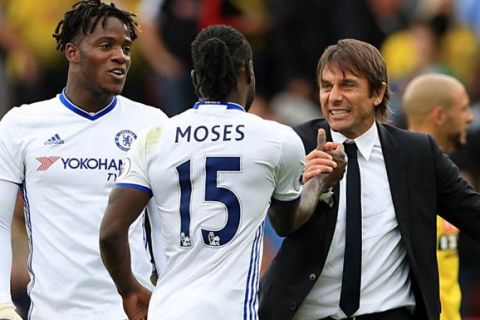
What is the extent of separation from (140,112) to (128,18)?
18.3 inches

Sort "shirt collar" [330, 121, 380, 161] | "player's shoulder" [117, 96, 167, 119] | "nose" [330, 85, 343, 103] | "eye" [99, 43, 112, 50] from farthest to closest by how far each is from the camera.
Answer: "player's shoulder" [117, 96, 167, 119]
"eye" [99, 43, 112, 50]
"shirt collar" [330, 121, 380, 161]
"nose" [330, 85, 343, 103]

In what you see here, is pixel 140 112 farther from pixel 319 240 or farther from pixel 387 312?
pixel 387 312

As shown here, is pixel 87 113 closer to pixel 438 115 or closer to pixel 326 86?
pixel 326 86

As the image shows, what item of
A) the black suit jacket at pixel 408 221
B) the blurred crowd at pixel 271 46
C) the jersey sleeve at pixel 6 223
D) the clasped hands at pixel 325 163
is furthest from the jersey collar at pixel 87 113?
the blurred crowd at pixel 271 46

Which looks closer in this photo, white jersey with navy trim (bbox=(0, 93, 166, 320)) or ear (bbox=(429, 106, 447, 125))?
white jersey with navy trim (bbox=(0, 93, 166, 320))

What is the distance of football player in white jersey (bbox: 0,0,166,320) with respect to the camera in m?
6.47

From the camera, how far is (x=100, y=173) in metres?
6.51

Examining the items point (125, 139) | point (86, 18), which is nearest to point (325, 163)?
point (125, 139)

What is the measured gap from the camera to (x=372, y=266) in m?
6.34

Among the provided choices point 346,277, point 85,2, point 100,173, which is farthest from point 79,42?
point 346,277

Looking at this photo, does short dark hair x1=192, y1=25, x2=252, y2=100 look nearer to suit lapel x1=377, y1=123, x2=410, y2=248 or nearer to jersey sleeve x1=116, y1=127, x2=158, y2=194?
jersey sleeve x1=116, y1=127, x2=158, y2=194

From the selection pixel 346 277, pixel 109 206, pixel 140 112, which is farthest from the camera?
pixel 140 112

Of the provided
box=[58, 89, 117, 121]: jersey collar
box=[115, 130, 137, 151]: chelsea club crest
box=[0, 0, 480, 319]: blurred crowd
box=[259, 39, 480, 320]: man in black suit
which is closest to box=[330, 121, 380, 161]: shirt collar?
box=[259, 39, 480, 320]: man in black suit

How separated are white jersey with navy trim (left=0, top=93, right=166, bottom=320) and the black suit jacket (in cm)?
68
